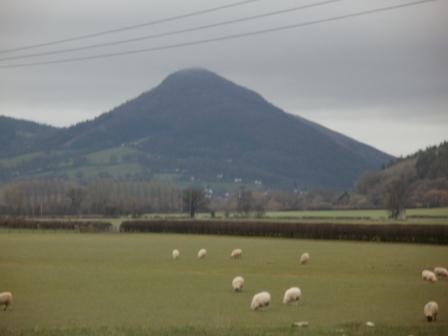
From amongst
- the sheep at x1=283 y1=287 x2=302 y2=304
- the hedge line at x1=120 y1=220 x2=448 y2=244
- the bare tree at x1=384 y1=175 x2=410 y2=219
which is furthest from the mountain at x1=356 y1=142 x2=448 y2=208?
the sheep at x1=283 y1=287 x2=302 y2=304

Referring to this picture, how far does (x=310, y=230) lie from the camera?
289 feet

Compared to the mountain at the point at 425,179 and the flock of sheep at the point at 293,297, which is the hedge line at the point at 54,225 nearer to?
the mountain at the point at 425,179

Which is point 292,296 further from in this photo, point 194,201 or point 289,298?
point 194,201

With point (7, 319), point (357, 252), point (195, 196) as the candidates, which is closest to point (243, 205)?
point (195, 196)

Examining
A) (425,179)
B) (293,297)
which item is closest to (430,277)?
(293,297)

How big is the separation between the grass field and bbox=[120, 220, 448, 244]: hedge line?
14.8 m

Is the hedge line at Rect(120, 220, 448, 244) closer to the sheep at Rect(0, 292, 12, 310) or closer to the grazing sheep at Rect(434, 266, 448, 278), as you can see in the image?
the grazing sheep at Rect(434, 266, 448, 278)

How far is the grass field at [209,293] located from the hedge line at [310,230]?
14777 mm

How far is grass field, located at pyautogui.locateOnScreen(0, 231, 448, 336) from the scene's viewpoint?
2358cm

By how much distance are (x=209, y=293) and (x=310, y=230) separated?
181 feet

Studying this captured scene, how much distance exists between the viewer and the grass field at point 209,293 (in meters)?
23.6

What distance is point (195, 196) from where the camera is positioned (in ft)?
516

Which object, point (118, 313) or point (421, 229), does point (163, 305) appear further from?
point (421, 229)

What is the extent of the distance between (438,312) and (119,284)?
1457 centimetres
